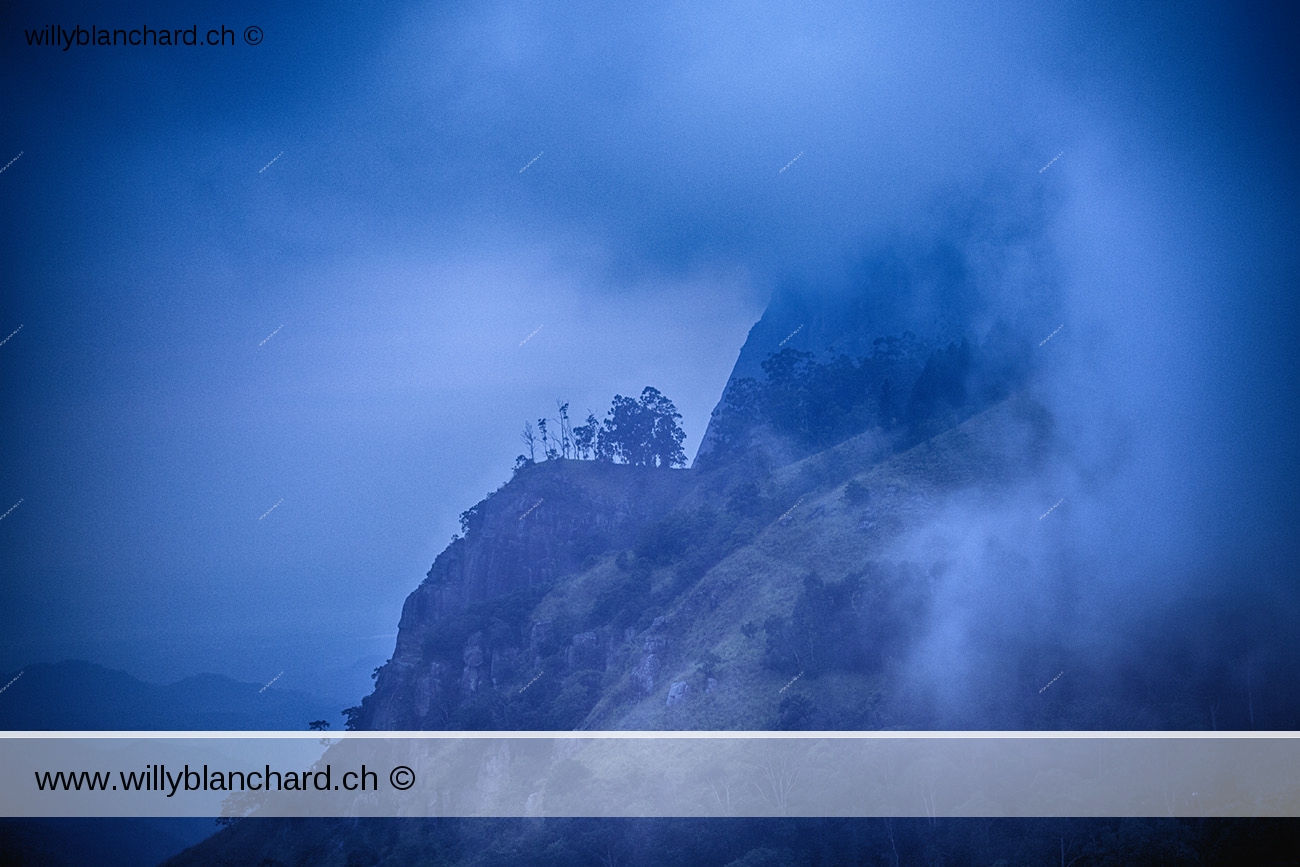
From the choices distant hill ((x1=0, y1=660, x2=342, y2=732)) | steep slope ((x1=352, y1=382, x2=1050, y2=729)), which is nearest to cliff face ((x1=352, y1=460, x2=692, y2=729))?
steep slope ((x1=352, y1=382, x2=1050, y2=729))

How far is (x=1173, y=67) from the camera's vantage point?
67.3 feet

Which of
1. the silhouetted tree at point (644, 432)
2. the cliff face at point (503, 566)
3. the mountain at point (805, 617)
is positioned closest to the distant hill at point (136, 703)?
the cliff face at point (503, 566)

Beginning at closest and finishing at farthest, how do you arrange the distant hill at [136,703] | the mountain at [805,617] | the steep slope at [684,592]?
1. the mountain at [805,617]
2. the steep slope at [684,592]
3. the distant hill at [136,703]

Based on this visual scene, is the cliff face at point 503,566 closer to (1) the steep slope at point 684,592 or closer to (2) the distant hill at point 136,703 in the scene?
(1) the steep slope at point 684,592

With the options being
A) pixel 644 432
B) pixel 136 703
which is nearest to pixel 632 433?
pixel 644 432

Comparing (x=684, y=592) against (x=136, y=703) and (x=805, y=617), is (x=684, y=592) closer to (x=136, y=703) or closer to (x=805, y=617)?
(x=805, y=617)

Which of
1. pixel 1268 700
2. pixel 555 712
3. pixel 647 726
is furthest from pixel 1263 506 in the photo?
pixel 555 712

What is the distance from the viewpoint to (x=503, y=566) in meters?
32.1

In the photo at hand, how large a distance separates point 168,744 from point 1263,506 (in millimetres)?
31214

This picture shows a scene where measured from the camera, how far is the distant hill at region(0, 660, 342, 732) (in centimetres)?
3147

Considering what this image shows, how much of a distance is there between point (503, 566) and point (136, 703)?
730 inches

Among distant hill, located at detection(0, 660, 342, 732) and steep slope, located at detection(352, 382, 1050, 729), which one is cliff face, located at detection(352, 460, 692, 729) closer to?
steep slope, located at detection(352, 382, 1050, 729)

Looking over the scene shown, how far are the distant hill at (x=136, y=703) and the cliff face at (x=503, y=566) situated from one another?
1125 cm

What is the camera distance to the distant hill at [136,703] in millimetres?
31469
